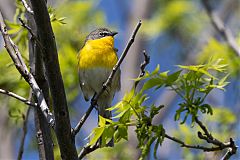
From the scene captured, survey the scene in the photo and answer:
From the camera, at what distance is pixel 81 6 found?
297 inches

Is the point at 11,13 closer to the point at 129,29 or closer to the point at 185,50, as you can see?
the point at 129,29

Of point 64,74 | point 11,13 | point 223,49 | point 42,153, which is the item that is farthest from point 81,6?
point 42,153

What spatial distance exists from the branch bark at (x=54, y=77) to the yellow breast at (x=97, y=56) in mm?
2169

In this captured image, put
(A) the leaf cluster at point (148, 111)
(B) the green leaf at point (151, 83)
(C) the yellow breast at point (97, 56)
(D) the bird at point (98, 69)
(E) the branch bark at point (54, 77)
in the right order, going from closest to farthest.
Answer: (E) the branch bark at point (54, 77), (B) the green leaf at point (151, 83), (A) the leaf cluster at point (148, 111), (D) the bird at point (98, 69), (C) the yellow breast at point (97, 56)

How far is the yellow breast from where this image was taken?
5.03m

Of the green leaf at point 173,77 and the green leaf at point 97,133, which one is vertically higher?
the green leaf at point 173,77

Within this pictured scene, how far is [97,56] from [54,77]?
2.26 metres

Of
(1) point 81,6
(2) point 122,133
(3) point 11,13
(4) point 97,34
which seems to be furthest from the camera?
(1) point 81,6

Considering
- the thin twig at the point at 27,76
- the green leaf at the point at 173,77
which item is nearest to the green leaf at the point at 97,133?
the thin twig at the point at 27,76

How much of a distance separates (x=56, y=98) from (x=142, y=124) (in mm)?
494

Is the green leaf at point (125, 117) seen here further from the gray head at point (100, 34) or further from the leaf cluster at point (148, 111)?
the gray head at point (100, 34)

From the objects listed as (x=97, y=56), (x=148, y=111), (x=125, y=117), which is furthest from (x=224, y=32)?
(x=125, y=117)

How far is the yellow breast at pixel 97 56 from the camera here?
503 cm

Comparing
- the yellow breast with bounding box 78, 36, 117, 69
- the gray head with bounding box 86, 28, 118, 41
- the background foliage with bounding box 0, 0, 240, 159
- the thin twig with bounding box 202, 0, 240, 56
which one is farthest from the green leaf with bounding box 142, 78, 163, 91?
the gray head with bounding box 86, 28, 118, 41
